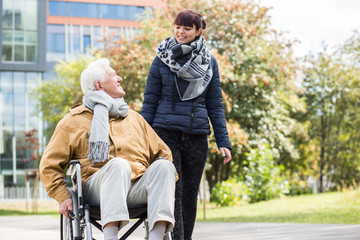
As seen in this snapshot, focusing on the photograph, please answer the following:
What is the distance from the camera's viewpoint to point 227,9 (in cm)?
1930

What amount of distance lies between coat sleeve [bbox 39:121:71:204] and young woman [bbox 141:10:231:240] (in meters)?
0.98

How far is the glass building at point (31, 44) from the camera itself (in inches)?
1254

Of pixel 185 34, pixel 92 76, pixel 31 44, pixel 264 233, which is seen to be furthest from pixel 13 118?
pixel 92 76

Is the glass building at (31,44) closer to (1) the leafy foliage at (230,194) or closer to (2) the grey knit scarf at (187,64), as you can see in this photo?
(1) the leafy foliage at (230,194)

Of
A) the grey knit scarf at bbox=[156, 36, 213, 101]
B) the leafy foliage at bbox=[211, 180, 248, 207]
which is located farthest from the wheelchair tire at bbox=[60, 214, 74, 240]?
the leafy foliage at bbox=[211, 180, 248, 207]

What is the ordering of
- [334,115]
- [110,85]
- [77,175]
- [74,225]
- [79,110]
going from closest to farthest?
1. [77,175]
2. [74,225]
3. [79,110]
4. [110,85]
5. [334,115]

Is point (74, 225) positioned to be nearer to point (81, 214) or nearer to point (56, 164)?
point (81, 214)

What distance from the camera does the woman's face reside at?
14.5ft

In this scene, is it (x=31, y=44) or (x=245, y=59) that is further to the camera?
(x=31, y=44)

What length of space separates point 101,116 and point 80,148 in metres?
0.23

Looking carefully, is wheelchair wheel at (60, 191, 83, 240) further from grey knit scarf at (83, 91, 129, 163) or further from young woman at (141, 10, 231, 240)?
young woman at (141, 10, 231, 240)

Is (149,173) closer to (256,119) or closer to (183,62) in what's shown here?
(183,62)

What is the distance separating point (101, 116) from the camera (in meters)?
3.58

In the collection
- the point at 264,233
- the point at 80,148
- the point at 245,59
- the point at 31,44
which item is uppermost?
the point at 31,44
